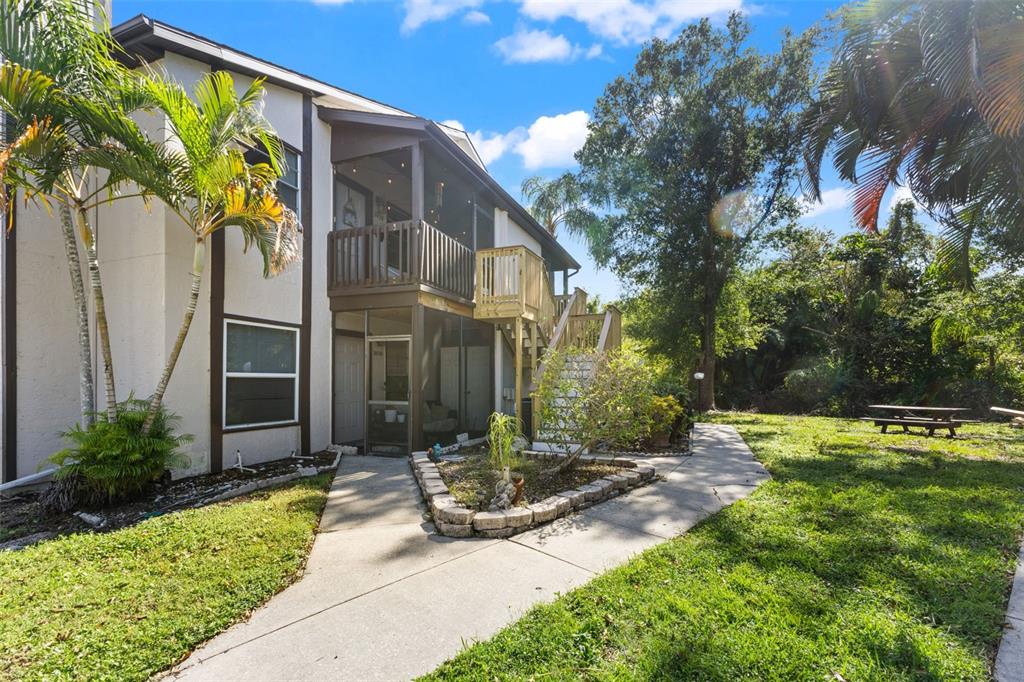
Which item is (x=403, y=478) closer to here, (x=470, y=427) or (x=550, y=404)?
(x=550, y=404)

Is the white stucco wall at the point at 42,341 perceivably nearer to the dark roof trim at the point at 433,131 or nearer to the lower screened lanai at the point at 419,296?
the lower screened lanai at the point at 419,296

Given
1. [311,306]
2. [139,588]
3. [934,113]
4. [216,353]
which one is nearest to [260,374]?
[216,353]

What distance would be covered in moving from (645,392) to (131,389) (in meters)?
6.82

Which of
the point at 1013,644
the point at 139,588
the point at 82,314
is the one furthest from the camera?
the point at 82,314

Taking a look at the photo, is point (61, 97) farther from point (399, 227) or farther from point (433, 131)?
point (433, 131)

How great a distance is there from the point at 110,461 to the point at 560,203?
1634 centimetres

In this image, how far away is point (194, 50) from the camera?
639 centimetres

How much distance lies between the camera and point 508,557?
12.4ft

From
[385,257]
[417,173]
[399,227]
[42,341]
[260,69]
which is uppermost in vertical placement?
[260,69]

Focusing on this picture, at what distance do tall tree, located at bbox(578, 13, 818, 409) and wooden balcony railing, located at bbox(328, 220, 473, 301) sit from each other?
31.6ft

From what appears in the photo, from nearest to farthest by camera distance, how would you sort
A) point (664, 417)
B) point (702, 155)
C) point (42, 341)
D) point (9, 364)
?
point (9, 364) → point (42, 341) → point (664, 417) → point (702, 155)

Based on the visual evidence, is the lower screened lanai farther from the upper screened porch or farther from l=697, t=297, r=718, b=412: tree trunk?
l=697, t=297, r=718, b=412: tree trunk

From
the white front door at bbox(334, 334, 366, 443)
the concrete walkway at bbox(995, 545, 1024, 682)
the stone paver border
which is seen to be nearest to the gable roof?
the white front door at bbox(334, 334, 366, 443)

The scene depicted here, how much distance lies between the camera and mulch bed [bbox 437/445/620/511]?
5.11m
